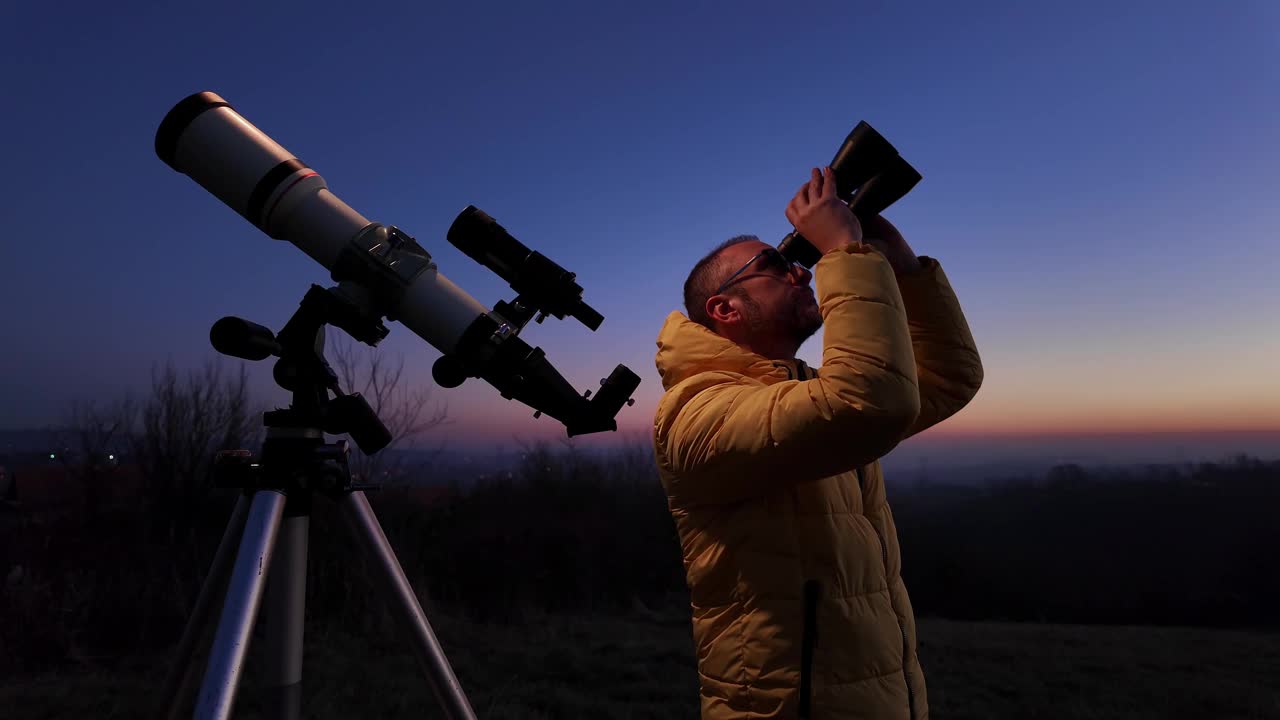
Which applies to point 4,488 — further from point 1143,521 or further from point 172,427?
point 1143,521

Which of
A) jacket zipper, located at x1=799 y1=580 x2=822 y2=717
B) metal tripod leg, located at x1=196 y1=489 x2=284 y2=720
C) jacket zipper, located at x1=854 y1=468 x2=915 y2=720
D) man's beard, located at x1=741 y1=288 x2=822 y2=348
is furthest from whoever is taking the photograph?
man's beard, located at x1=741 y1=288 x2=822 y2=348

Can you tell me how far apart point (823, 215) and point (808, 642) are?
862 millimetres

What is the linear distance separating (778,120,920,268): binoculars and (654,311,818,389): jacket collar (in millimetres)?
303

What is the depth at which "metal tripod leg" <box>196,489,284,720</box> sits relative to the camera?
1.01 meters

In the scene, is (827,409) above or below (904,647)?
above

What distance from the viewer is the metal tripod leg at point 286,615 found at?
4.29 feet

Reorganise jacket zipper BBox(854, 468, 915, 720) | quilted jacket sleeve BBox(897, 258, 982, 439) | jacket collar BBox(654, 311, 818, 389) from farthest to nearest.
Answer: quilted jacket sleeve BBox(897, 258, 982, 439) < jacket collar BBox(654, 311, 818, 389) < jacket zipper BBox(854, 468, 915, 720)

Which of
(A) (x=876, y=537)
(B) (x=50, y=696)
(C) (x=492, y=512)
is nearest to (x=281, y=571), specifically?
(A) (x=876, y=537)

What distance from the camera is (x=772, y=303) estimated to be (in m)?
1.51

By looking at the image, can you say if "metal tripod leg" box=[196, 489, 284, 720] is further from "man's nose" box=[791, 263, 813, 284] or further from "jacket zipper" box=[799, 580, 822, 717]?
"man's nose" box=[791, 263, 813, 284]

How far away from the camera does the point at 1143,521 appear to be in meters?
15.0

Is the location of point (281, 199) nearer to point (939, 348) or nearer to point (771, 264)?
point (771, 264)

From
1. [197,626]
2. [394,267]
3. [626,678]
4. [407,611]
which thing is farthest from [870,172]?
[626,678]

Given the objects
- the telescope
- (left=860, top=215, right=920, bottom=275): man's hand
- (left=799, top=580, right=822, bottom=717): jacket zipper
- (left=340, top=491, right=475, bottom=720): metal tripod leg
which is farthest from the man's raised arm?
(left=340, top=491, right=475, bottom=720): metal tripod leg
